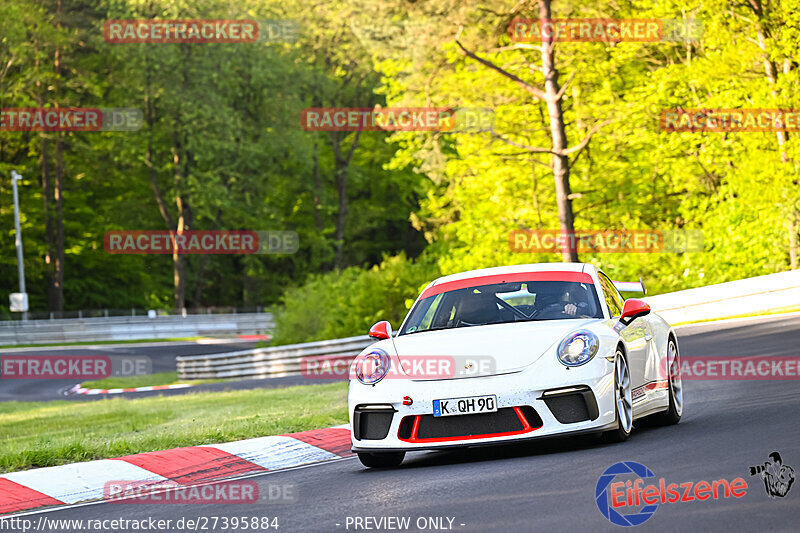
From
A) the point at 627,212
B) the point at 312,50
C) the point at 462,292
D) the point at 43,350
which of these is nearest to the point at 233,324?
the point at 43,350

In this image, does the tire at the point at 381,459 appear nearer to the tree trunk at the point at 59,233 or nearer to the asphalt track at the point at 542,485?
the asphalt track at the point at 542,485

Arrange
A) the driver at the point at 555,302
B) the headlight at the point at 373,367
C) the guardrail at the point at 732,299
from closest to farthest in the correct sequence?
the headlight at the point at 373,367, the driver at the point at 555,302, the guardrail at the point at 732,299

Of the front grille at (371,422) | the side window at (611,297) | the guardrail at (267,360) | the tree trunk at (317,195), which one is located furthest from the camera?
the tree trunk at (317,195)

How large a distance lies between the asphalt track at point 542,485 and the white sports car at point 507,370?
0.79 ft

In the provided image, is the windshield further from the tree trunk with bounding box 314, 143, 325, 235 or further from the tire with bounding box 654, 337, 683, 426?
the tree trunk with bounding box 314, 143, 325, 235

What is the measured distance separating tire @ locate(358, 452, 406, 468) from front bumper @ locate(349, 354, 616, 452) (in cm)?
36

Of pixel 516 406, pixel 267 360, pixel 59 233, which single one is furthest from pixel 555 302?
pixel 59 233

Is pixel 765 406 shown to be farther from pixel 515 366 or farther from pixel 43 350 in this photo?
pixel 43 350

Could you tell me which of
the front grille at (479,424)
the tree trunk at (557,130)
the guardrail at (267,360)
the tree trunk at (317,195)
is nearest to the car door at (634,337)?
the front grille at (479,424)

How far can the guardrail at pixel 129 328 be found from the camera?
54406mm

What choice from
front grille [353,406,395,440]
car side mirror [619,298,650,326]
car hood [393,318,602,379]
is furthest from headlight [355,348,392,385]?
car side mirror [619,298,650,326]

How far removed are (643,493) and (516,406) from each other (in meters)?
1.78

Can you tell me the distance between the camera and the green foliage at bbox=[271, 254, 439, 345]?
31.1 m

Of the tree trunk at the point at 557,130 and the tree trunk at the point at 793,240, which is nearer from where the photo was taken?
the tree trunk at the point at 793,240
